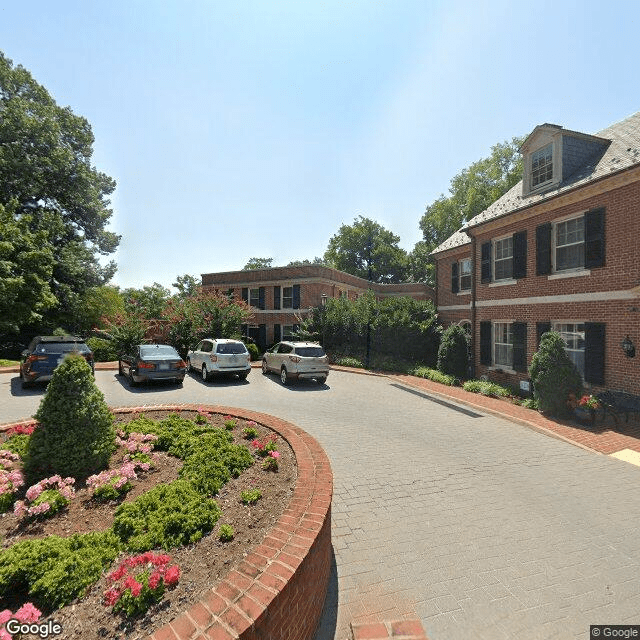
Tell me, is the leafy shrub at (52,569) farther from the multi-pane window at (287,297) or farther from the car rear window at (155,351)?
the multi-pane window at (287,297)

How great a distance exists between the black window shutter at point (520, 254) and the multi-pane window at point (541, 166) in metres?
2.05

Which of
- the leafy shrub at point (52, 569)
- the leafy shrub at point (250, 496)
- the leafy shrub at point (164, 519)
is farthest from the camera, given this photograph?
the leafy shrub at point (250, 496)

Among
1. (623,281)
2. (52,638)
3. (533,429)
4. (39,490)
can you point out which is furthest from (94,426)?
(623,281)

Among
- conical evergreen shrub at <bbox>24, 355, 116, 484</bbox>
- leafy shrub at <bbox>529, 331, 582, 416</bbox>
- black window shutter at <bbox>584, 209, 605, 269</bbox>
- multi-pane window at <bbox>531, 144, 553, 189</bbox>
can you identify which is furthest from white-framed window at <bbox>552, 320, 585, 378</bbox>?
conical evergreen shrub at <bbox>24, 355, 116, 484</bbox>

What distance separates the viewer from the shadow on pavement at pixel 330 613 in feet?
9.90

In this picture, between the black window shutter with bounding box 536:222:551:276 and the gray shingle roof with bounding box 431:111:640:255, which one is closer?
the gray shingle roof with bounding box 431:111:640:255

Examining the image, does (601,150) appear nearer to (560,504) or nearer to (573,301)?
(573,301)

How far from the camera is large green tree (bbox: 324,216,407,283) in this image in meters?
52.5

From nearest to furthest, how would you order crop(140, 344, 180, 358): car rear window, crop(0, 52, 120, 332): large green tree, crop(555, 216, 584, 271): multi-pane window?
crop(555, 216, 584, 271): multi-pane window, crop(140, 344, 180, 358): car rear window, crop(0, 52, 120, 332): large green tree

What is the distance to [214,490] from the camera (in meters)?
4.18

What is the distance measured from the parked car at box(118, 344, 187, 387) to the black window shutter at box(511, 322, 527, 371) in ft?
42.5

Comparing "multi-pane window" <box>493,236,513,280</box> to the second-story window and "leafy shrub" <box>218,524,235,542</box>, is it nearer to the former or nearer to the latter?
the second-story window

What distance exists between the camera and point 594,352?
10641mm

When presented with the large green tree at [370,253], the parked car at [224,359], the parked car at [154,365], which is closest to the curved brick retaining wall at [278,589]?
the parked car at [154,365]
